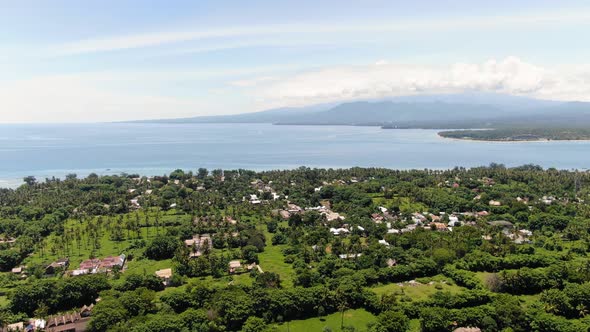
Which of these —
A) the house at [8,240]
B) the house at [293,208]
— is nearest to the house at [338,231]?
the house at [293,208]

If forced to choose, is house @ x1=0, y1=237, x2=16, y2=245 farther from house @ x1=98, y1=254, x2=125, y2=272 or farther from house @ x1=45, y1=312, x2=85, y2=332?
house @ x1=45, y1=312, x2=85, y2=332

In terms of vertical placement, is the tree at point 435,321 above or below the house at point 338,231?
below

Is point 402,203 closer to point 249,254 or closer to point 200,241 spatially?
point 249,254

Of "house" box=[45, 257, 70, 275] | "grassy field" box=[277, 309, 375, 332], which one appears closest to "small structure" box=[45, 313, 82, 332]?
"house" box=[45, 257, 70, 275]

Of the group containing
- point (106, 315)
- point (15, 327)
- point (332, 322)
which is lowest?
point (332, 322)

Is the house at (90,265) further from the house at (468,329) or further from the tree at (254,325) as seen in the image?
the house at (468,329)

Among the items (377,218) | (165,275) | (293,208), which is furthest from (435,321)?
(293,208)
